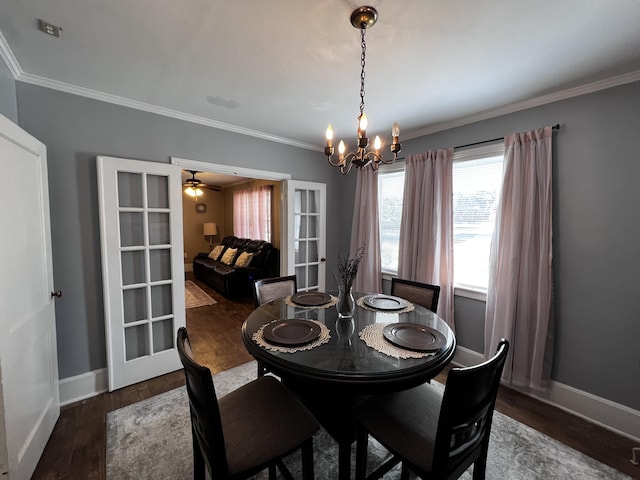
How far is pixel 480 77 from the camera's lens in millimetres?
1865

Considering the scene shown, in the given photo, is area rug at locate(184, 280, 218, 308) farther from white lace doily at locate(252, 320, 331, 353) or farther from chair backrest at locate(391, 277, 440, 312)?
chair backrest at locate(391, 277, 440, 312)

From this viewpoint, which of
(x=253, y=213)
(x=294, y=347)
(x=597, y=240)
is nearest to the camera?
(x=294, y=347)

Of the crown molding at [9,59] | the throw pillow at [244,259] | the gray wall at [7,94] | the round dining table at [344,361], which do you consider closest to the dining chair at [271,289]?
the round dining table at [344,361]

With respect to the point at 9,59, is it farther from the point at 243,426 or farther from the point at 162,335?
the point at 243,426

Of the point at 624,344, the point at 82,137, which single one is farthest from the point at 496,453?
the point at 82,137

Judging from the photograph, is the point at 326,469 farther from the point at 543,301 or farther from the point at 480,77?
the point at 480,77

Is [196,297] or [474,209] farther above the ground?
[474,209]

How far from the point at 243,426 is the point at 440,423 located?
2.74 feet

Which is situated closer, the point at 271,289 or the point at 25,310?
the point at 25,310

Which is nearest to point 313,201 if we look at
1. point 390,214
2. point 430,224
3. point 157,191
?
point 390,214

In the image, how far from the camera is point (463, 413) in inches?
38.4

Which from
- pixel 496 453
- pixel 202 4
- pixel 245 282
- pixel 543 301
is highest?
pixel 202 4

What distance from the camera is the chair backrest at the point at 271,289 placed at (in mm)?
2338

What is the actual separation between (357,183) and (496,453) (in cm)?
297
